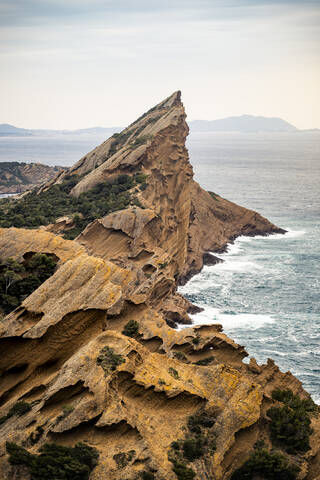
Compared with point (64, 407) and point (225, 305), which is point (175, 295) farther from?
point (64, 407)

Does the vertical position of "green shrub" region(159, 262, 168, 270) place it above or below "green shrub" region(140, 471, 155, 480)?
above

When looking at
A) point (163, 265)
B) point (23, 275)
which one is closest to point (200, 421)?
point (23, 275)

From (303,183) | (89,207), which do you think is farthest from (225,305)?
(303,183)

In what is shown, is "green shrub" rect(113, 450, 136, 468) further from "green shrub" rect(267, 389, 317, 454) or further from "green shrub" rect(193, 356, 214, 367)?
"green shrub" rect(193, 356, 214, 367)

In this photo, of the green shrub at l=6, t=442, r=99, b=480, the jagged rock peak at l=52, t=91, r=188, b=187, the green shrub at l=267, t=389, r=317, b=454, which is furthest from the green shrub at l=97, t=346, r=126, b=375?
the jagged rock peak at l=52, t=91, r=188, b=187

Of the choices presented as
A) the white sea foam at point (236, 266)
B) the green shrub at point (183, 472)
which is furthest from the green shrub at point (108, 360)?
the white sea foam at point (236, 266)

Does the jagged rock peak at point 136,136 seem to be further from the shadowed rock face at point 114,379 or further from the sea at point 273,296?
the shadowed rock face at point 114,379

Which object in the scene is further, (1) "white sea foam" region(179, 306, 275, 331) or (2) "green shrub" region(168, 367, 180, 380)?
(1) "white sea foam" region(179, 306, 275, 331)

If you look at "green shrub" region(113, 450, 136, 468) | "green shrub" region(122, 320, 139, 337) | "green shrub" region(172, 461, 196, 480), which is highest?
"green shrub" region(122, 320, 139, 337)
